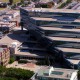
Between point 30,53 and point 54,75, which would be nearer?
point 54,75

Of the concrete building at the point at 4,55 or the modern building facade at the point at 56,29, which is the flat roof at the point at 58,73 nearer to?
the modern building facade at the point at 56,29

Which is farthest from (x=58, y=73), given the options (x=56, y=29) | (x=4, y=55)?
(x=56, y=29)

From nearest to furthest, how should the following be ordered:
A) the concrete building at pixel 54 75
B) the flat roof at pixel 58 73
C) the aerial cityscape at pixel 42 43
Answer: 1. the concrete building at pixel 54 75
2. the flat roof at pixel 58 73
3. the aerial cityscape at pixel 42 43

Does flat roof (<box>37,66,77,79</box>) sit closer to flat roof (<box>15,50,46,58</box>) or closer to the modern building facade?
the modern building facade

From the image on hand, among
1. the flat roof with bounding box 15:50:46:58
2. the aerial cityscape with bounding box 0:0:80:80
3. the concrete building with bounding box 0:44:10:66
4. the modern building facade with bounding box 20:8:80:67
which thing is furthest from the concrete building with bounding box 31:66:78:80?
the flat roof with bounding box 15:50:46:58

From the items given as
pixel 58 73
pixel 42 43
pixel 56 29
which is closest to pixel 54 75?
pixel 58 73

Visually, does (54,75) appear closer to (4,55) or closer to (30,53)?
(4,55)

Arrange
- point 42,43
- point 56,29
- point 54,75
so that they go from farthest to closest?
1. point 42,43
2. point 56,29
3. point 54,75

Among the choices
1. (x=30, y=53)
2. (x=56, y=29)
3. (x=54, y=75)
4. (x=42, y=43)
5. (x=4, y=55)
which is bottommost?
(x=30, y=53)

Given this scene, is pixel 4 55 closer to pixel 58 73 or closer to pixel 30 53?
pixel 30 53

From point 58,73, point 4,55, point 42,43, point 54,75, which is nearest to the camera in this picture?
point 54,75

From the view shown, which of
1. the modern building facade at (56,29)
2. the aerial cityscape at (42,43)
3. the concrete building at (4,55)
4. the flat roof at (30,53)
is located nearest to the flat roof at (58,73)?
the aerial cityscape at (42,43)

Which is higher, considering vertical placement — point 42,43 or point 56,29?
point 56,29
